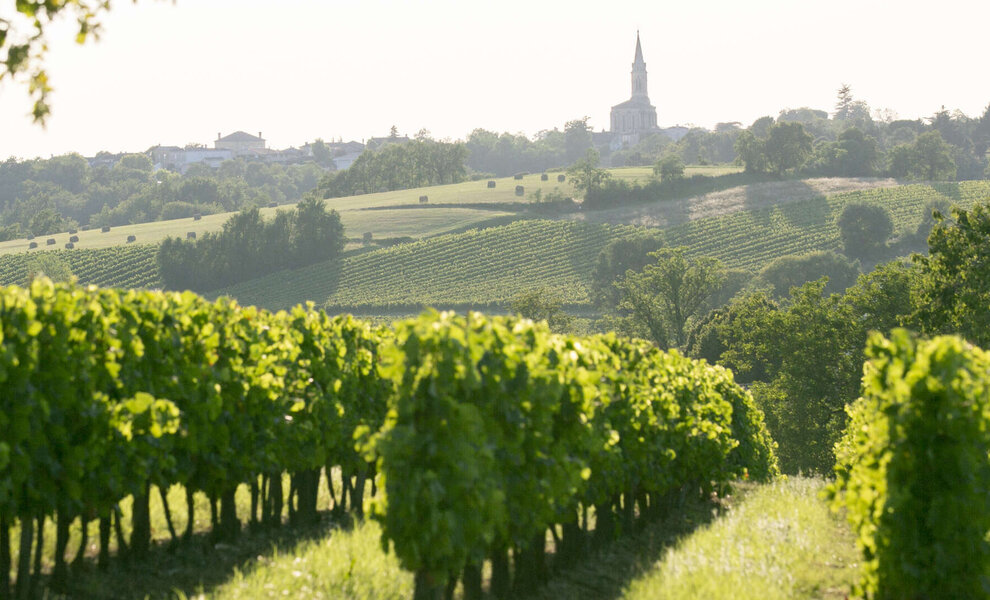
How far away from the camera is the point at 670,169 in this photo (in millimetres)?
122188

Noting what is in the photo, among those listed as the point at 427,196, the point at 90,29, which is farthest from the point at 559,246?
the point at 90,29

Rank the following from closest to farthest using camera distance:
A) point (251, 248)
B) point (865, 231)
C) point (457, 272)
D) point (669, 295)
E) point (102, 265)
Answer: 1. point (669, 295)
2. point (457, 272)
3. point (865, 231)
4. point (251, 248)
5. point (102, 265)

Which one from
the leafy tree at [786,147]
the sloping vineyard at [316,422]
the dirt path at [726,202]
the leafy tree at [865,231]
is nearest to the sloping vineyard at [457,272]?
the dirt path at [726,202]

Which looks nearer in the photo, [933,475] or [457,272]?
[933,475]

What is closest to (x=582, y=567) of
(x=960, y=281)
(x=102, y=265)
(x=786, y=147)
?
(x=960, y=281)

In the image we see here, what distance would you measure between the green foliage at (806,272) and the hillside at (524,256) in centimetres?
549

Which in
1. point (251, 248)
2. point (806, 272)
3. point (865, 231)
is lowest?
point (806, 272)

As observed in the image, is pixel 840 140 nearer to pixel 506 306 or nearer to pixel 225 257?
pixel 506 306

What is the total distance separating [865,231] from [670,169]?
91.5ft

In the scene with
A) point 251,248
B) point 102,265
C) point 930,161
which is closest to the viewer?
point 251,248

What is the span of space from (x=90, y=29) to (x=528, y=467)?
5881 mm

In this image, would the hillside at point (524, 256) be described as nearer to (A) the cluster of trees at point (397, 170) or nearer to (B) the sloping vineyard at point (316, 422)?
(A) the cluster of trees at point (397, 170)

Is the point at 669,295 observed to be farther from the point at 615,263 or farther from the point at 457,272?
the point at 457,272

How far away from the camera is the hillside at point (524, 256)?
297ft
